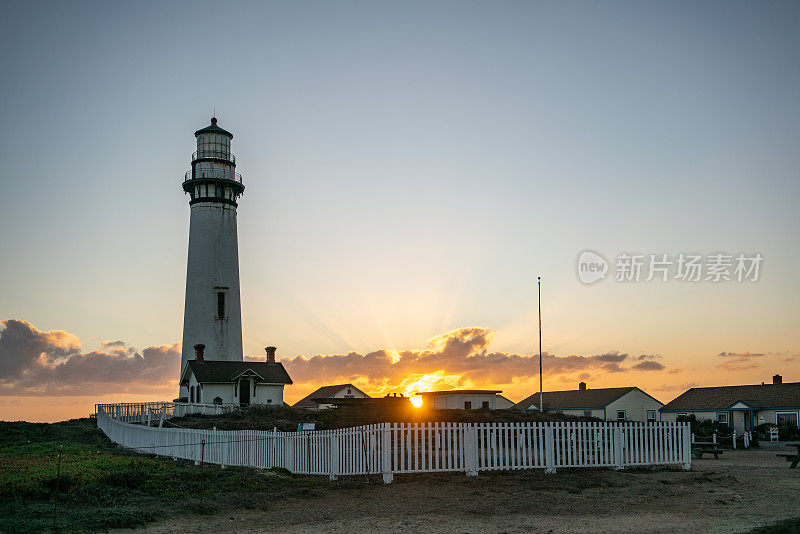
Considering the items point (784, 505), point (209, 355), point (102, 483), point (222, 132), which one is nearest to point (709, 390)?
point (209, 355)

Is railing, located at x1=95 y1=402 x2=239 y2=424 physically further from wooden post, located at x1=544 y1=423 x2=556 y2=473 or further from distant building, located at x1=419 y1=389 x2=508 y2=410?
wooden post, located at x1=544 y1=423 x2=556 y2=473

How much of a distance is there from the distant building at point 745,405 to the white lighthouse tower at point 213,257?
35304mm

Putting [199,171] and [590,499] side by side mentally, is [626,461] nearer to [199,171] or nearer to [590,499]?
[590,499]

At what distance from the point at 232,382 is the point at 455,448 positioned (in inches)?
1237

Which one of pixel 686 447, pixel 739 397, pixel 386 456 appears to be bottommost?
pixel 739 397

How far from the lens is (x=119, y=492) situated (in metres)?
15.2

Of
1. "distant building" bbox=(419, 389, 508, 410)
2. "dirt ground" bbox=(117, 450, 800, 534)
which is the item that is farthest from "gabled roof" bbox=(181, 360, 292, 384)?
"dirt ground" bbox=(117, 450, 800, 534)

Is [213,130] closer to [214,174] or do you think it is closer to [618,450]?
[214,174]

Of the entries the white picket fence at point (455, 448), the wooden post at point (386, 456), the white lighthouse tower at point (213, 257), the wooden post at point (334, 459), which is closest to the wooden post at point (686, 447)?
the white picket fence at point (455, 448)

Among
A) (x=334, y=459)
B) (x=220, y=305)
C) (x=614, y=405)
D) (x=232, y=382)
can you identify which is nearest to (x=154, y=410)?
(x=232, y=382)

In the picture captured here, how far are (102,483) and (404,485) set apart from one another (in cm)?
679

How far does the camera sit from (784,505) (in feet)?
48.6

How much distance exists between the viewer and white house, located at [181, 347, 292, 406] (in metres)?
46.8

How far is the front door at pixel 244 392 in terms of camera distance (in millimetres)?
47750
